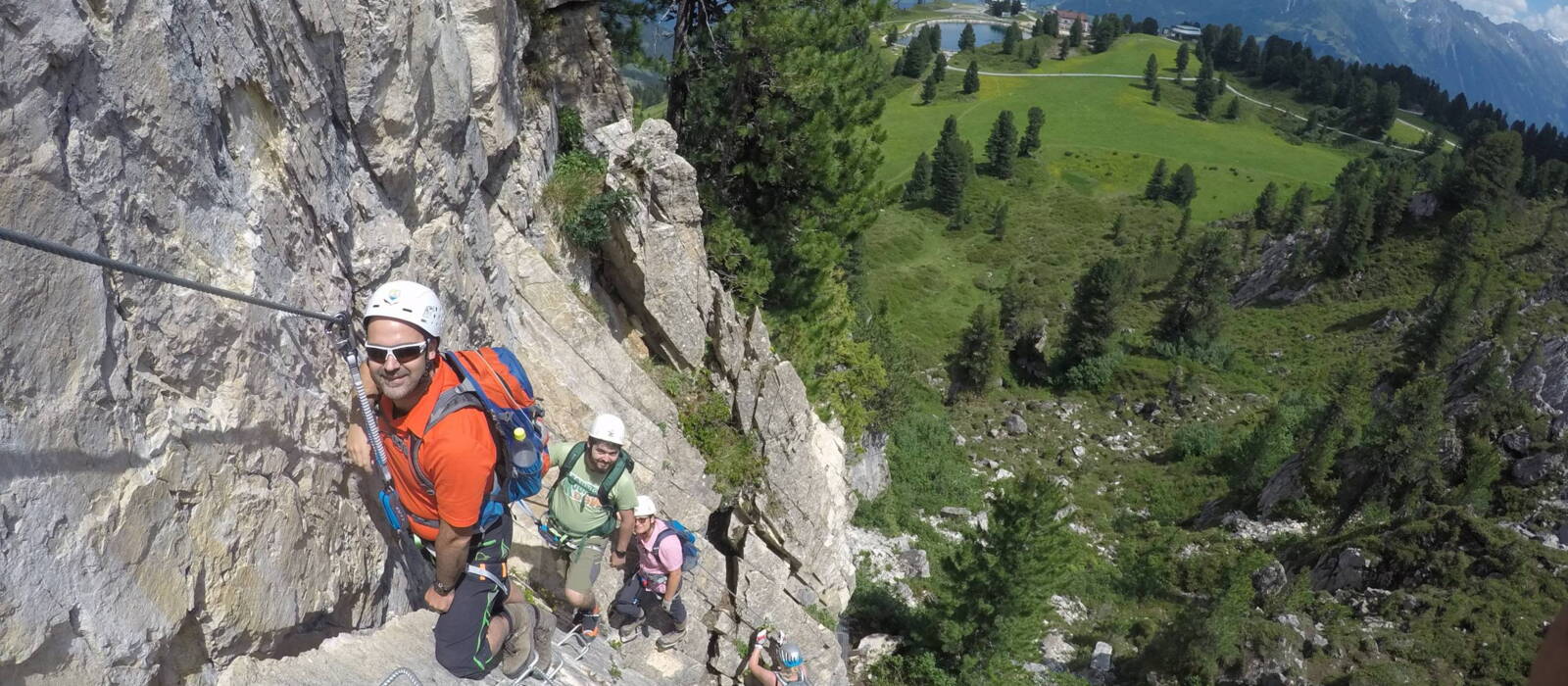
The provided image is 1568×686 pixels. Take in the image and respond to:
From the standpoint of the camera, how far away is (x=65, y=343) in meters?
3.56

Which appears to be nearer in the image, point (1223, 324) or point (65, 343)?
point (65, 343)

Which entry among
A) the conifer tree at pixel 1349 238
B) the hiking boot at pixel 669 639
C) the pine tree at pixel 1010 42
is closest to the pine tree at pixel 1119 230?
the conifer tree at pixel 1349 238

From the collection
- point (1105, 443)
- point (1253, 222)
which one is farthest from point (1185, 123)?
point (1105, 443)

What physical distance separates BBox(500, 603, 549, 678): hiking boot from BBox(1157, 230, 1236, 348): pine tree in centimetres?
7018

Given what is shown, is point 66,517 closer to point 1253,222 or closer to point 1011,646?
point 1011,646

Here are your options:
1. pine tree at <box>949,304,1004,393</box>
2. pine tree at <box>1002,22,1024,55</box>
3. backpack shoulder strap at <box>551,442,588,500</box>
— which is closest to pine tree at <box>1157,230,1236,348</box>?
pine tree at <box>949,304,1004,393</box>

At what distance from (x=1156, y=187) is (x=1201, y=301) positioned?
42274mm

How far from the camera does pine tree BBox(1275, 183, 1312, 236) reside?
84000 mm

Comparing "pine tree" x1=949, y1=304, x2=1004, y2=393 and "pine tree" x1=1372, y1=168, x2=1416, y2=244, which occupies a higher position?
"pine tree" x1=1372, y1=168, x2=1416, y2=244

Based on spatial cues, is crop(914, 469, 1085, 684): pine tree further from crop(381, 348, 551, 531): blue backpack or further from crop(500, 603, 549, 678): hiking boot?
crop(381, 348, 551, 531): blue backpack

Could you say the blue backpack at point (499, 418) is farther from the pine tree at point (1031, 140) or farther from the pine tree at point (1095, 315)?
the pine tree at point (1031, 140)

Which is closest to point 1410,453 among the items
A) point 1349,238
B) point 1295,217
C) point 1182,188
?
point 1349,238

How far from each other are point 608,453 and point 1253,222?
104723mm

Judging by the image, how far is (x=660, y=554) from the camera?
960 centimetres
